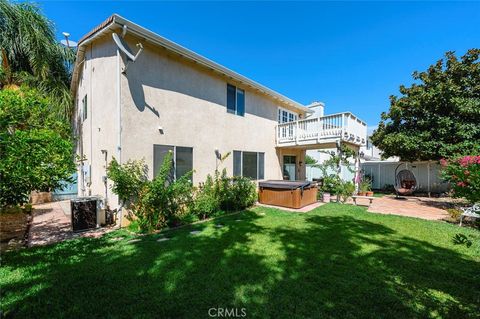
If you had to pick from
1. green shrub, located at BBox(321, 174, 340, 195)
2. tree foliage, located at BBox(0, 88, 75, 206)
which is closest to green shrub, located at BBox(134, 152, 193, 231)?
tree foliage, located at BBox(0, 88, 75, 206)

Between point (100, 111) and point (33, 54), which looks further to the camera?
point (33, 54)

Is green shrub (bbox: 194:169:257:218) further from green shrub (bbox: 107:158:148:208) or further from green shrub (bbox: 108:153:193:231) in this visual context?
green shrub (bbox: 107:158:148:208)

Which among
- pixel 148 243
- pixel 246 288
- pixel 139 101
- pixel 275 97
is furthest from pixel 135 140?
pixel 275 97

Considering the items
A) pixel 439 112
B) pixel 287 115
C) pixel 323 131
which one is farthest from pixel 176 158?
pixel 439 112

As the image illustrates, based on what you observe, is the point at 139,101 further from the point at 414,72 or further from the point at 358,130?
the point at 414,72

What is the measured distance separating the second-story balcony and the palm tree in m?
13.0

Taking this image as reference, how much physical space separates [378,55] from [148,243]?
14.1 meters

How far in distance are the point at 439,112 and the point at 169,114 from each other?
14.8 meters

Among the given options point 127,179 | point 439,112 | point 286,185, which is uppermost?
point 439,112

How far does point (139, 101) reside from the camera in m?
6.91

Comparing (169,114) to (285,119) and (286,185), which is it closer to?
(286,185)

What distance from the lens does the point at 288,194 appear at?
9836 mm

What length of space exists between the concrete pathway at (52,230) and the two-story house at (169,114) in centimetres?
118

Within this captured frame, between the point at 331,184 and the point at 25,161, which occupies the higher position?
the point at 25,161
